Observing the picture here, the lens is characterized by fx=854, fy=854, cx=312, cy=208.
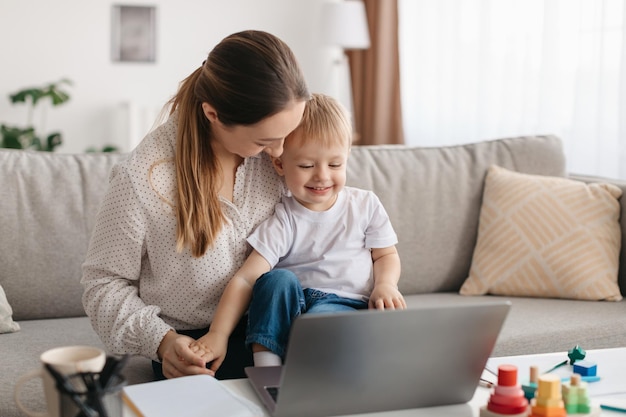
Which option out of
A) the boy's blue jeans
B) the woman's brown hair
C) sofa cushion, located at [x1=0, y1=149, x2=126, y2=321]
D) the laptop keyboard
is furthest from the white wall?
the laptop keyboard

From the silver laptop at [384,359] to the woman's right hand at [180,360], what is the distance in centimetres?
25

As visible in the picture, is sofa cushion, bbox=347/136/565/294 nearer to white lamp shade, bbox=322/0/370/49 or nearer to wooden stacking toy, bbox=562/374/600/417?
wooden stacking toy, bbox=562/374/600/417

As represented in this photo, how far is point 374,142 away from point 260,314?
11.8 feet

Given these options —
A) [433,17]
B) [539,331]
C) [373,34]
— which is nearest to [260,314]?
[539,331]

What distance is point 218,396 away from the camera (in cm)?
120

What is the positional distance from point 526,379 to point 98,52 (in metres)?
4.30

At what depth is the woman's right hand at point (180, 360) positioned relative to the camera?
1466 mm

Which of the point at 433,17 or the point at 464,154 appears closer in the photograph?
the point at 464,154

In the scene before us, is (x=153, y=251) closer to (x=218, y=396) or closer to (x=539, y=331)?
(x=218, y=396)

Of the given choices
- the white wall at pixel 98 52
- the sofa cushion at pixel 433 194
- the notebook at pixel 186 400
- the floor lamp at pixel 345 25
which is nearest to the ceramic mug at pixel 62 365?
the notebook at pixel 186 400

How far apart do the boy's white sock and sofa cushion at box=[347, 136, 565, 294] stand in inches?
37.9

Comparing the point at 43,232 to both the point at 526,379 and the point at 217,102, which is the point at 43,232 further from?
the point at 526,379

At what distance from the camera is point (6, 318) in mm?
1962

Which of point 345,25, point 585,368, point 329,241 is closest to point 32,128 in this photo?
point 345,25
